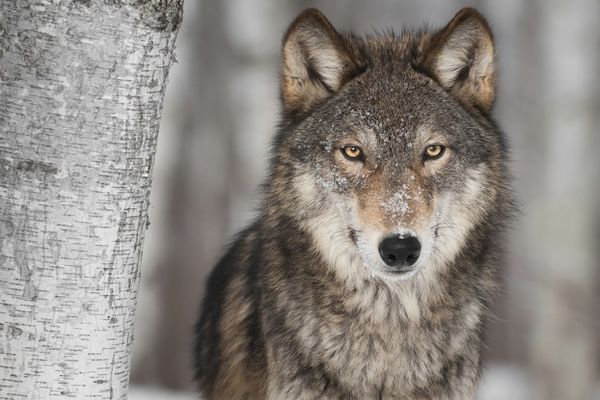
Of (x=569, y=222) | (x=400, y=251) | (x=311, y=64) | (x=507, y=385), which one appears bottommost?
(x=507, y=385)

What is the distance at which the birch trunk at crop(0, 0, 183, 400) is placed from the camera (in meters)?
2.73

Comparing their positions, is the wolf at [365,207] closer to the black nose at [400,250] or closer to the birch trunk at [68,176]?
the black nose at [400,250]

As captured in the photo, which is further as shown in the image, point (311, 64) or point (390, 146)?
point (311, 64)

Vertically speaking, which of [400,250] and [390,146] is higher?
[390,146]

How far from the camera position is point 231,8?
14.2 m

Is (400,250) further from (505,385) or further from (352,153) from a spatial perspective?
(505,385)

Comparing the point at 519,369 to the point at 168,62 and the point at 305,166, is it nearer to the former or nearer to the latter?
the point at 305,166

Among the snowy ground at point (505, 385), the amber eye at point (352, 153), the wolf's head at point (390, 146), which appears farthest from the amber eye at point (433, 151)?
the snowy ground at point (505, 385)

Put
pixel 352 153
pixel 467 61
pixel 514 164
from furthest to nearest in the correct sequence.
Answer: pixel 514 164, pixel 467 61, pixel 352 153

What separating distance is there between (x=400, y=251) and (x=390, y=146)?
1.56ft

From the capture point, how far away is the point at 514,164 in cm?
1270

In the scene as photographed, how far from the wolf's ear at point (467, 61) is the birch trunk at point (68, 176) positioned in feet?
5.26

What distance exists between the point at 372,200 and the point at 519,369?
10.6 metres

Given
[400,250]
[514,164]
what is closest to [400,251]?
[400,250]
